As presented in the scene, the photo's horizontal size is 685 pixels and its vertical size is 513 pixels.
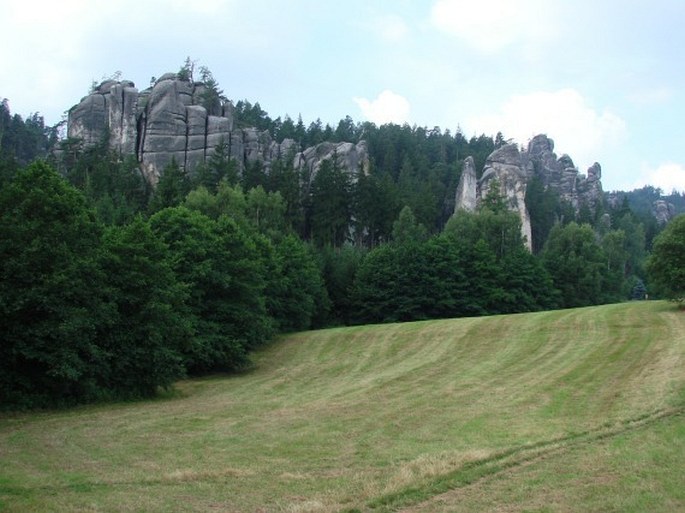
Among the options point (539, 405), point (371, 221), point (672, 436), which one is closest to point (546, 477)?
point (672, 436)

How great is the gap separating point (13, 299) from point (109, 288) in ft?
15.0

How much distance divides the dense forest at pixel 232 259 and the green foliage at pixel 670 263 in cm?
66

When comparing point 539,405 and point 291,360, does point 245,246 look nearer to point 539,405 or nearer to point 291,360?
point 291,360

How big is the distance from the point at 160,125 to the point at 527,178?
7503 centimetres

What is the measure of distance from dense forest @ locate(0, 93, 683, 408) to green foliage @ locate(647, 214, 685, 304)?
0.66m

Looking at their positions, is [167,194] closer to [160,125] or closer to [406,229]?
[160,125]

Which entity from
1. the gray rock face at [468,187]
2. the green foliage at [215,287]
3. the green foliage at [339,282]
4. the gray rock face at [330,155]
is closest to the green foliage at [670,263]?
the green foliage at [215,287]

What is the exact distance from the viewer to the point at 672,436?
53.5 feet

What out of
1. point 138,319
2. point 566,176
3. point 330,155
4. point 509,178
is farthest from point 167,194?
point 566,176

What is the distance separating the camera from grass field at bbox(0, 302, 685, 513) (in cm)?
1157

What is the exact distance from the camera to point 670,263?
46.8 metres

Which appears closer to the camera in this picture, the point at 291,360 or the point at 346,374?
the point at 346,374

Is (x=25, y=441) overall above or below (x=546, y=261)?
below

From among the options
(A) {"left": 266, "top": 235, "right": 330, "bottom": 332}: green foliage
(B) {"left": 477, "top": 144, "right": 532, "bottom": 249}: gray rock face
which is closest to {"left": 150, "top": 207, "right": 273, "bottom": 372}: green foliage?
(A) {"left": 266, "top": 235, "right": 330, "bottom": 332}: green foliage
